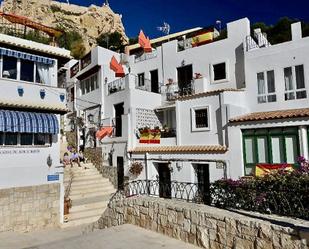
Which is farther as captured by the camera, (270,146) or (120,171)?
Result: (120,171)

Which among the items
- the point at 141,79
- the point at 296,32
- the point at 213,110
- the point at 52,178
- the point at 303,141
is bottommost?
Answer: the point at 52,178

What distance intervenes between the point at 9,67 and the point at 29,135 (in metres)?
4.32

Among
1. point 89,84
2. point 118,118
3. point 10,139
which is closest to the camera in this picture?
point 10,139

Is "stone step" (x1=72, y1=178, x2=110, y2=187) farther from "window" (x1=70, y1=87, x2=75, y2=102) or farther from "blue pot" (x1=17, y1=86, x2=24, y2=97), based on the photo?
"window" (x1=70, y1=87, x2=75, y2=102)

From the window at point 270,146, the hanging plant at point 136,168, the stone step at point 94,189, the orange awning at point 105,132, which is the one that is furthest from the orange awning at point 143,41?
the window at point 270,146

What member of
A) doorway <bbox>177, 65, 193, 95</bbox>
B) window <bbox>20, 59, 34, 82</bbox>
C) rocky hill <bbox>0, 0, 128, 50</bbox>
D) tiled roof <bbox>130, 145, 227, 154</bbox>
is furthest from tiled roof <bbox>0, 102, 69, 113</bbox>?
rocky hill <bbox>0, 0, 128, 50</bbox>

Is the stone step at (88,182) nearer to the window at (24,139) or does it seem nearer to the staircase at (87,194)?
the staircase at (87,194)

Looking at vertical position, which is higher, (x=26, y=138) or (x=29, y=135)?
(x=29, y=135)

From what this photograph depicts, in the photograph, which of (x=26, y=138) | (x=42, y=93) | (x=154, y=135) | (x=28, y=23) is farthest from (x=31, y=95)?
(x=154, y=135)

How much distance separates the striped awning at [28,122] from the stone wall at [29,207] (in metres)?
3.51

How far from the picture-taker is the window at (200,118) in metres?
20.9

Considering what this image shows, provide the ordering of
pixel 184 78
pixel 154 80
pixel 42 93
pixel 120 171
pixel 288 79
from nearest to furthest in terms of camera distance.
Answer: pixel 42 93
pixel 288 79
pixel 120 171
pixel 184 78
pixel 154 80

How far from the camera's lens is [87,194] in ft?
69.2

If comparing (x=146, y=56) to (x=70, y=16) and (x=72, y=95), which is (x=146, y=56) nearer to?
(x=72, y=95)
